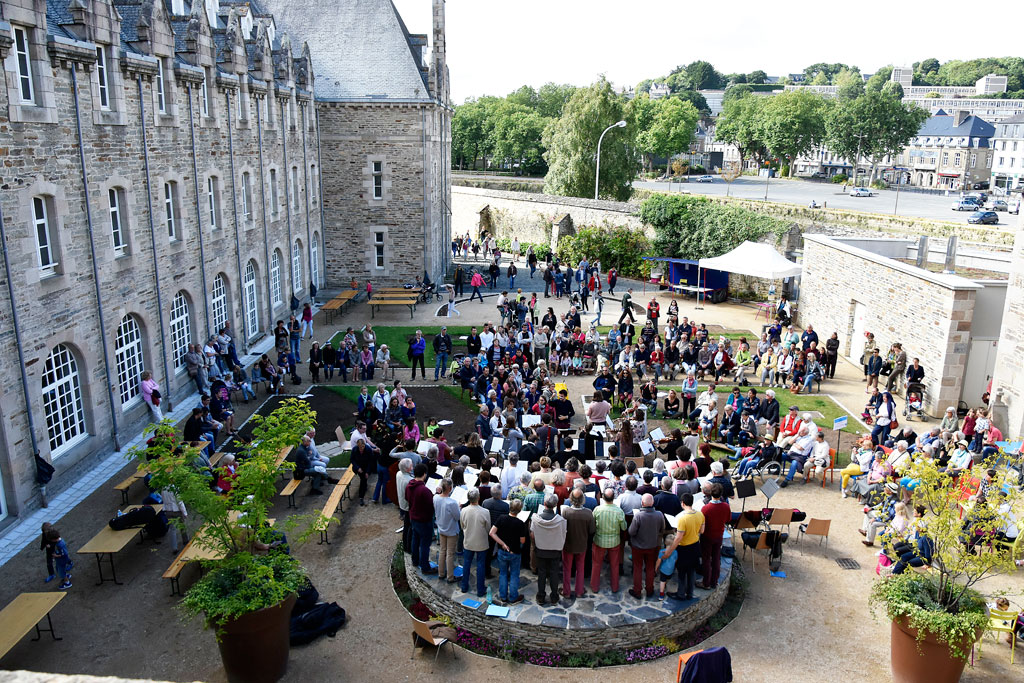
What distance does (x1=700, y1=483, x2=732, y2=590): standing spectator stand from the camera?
952cm

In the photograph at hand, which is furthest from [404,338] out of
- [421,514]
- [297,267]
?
[421,514]

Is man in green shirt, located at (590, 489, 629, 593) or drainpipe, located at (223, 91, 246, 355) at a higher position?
drainpipe, located at (223, 91, 246, 355)

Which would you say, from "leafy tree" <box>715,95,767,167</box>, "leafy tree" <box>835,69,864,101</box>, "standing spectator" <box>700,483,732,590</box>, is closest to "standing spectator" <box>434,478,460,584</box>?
"standing spectator" <box>700,483,732,590</box>

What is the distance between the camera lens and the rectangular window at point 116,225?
15532 mm

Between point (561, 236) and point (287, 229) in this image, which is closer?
point (287, 229)

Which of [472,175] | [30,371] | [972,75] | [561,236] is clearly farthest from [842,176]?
[972,75]

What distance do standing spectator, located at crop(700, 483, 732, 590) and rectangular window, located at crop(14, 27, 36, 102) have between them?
1237 centimetres

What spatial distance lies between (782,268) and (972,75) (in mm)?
188935

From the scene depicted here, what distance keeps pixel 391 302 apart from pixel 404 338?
3.40 m

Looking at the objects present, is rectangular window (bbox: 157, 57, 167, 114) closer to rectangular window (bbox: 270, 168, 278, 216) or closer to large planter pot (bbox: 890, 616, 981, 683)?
rectangular window (bbox: 270, 168, 278, 216)

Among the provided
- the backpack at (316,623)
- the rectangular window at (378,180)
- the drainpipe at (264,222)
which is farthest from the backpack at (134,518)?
the rectangular window at (378,180)

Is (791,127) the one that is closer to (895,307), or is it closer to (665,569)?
(895,307)

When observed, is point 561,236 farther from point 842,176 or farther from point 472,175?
point 842,176

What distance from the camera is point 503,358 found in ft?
63.0
